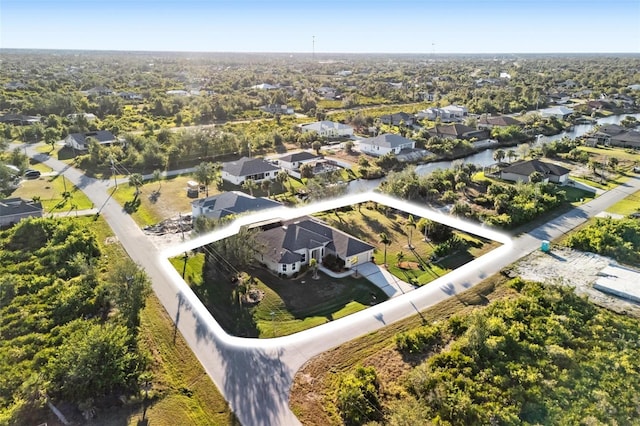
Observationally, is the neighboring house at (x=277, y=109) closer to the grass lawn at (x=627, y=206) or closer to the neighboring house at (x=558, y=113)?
the neighboring house at (x=558, y=113)

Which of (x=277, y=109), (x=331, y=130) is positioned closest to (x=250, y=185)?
(x=331, y=130)

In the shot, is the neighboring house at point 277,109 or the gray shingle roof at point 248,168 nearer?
the gray shingle roof at point 248,168

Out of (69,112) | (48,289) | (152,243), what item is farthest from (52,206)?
(69,112)

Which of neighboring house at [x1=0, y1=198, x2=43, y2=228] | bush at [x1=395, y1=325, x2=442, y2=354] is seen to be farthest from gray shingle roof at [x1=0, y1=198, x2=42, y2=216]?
bush at [x1=395, y1=325, x2=442, y2=354]

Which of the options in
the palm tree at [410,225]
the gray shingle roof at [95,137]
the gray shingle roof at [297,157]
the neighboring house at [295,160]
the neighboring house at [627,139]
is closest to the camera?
the palm tree at [410,225]

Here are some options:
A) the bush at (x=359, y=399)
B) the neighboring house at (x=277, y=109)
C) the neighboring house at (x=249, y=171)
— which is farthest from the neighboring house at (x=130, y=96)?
the bush at (x=359, y=399)

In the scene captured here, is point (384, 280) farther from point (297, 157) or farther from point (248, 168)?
point (297, 157)
